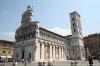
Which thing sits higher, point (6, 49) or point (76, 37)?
point (76, 37)

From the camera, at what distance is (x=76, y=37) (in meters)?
67.9

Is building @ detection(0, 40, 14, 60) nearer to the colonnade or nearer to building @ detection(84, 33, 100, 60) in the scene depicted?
the colonnade

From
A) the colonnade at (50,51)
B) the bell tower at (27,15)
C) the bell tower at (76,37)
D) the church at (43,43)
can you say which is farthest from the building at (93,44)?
the bell tower at (27,15)

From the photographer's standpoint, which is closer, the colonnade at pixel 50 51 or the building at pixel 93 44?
the colonnade at pixel 50 51

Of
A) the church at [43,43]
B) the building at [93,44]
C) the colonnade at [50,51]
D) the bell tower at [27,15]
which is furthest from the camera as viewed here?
the building at [93,44]

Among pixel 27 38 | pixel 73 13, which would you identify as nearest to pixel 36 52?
pixel 27 38

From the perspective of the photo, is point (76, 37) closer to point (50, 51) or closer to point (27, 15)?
point (50, 51)

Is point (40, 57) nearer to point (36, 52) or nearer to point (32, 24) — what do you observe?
point (36, 52)

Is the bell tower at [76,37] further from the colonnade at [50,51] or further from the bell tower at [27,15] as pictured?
the bell tower at [27,15]

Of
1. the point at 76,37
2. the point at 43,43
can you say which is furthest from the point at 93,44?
the point at 43,43

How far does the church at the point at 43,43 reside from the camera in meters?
48.7

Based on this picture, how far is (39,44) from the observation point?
161 feet

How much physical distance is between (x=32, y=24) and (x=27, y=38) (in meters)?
5.24

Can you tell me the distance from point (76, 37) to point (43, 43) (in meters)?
22.5
